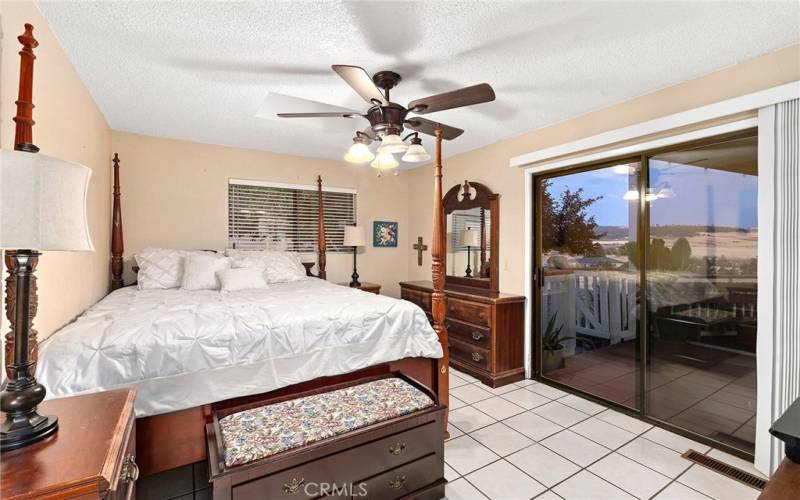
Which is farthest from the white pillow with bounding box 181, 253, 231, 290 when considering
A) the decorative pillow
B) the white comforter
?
the white comforter

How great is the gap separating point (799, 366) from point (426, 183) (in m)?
3.97

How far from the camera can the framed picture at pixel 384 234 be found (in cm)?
524

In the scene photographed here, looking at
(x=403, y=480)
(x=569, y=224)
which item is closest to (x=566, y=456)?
(x=403, y=480)

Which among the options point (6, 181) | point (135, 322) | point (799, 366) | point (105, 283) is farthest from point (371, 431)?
point (105, 283)

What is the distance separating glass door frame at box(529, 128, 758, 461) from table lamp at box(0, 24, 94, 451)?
132 inches

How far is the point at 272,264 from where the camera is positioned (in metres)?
3.85

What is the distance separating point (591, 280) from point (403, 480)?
240cm

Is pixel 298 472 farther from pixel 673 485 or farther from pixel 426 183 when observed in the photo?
pixel 426 183

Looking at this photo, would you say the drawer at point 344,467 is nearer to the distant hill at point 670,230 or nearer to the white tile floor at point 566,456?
the white tile floor at point 566,456

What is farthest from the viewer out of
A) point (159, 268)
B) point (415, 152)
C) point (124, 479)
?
point (159, 268)

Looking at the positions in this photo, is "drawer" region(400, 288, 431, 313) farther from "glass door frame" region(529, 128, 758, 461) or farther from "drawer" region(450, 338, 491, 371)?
"glass door frame" region(529, 128, 758, 461)

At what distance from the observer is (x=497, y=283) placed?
3.96 metres

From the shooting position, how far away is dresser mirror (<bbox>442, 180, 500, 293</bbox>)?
399 centimetres

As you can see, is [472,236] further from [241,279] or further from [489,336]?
[241,279]
